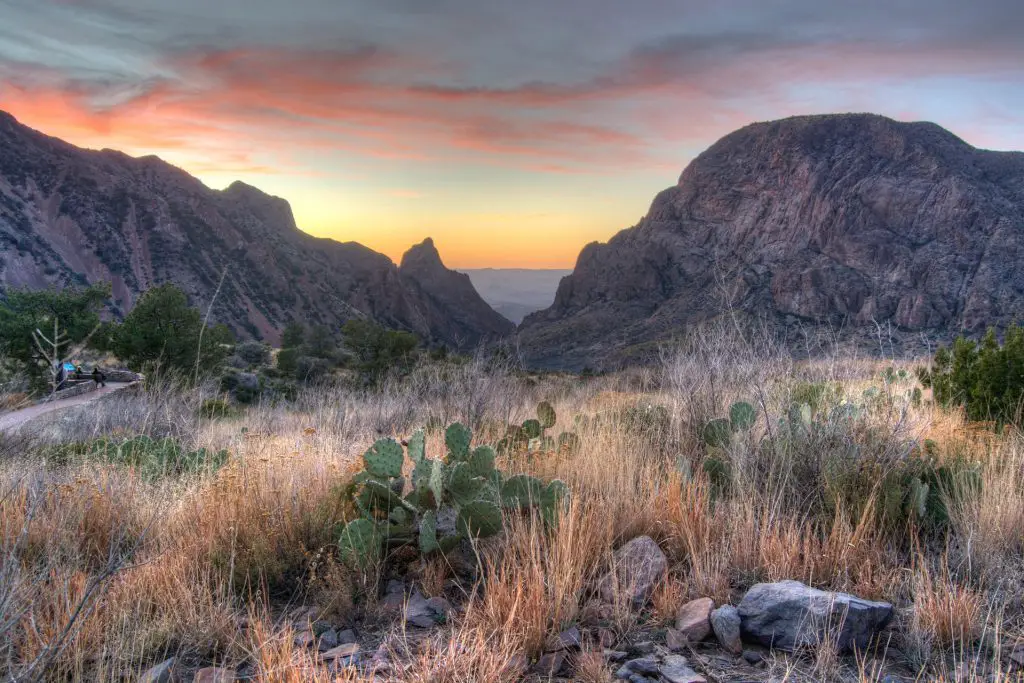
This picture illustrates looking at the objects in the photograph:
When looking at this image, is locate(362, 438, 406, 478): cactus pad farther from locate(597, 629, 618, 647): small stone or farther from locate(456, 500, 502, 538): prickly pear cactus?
locate(597, 629, 618, 647): small stone

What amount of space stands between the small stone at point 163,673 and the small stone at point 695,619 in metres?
2.36

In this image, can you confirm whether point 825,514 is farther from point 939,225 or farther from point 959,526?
point 939,225

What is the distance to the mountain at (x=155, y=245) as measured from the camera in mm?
72812

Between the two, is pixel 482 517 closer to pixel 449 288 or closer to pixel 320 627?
pixel 320 627

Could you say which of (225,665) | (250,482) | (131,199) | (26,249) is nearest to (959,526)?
(225,665)

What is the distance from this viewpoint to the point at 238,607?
3533 millimetres

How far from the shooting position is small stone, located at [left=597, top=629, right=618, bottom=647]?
306cm

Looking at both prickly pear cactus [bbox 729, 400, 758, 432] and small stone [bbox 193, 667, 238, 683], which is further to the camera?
prickly pear cactus [bbox 729, 400, 758, 432]

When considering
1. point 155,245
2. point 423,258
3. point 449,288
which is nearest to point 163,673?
point 155,245

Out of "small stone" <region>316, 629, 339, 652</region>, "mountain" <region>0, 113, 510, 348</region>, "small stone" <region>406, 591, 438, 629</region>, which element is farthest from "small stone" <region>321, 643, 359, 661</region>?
"mountain" <region>0, 113, 510, 348</region>

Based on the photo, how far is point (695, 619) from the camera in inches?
124

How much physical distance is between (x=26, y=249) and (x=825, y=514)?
8375cm

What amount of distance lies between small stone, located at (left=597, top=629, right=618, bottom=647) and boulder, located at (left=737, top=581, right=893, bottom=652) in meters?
0.63

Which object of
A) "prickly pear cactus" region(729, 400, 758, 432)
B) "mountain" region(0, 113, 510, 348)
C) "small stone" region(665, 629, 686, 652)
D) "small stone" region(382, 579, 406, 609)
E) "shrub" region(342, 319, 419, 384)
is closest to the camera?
"small stone" region(665, 629, 686, 652)
